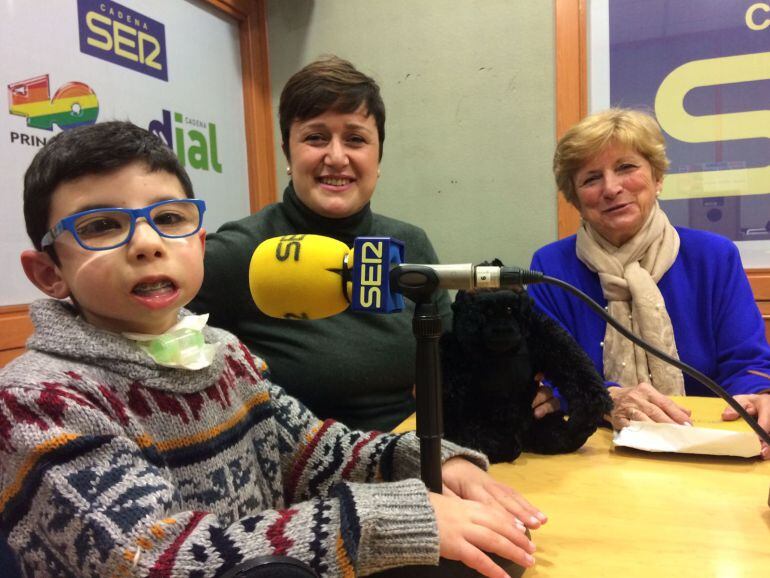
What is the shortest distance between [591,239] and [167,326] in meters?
1.32

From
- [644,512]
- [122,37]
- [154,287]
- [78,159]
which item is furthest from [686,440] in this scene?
[122,37]

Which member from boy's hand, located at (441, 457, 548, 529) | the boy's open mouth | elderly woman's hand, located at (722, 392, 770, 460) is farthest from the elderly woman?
the boy's open mouth

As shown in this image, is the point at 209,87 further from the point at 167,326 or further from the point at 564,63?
the point at 167,326

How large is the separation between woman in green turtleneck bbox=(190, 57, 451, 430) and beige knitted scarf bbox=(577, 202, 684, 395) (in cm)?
53

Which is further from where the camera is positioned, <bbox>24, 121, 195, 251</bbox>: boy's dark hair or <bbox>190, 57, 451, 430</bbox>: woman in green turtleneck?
<bbox>190, 57, 451, 430</bbox>: woman in green turtleneck

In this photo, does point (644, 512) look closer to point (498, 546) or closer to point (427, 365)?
point (498, 546)

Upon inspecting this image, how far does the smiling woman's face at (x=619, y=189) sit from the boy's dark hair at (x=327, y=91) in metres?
0.71

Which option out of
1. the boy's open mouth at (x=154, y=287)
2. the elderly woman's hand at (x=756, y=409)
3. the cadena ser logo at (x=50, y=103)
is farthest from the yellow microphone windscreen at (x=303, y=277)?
the cadena ser logo at (x=50, y=103)

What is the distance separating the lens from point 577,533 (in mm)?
704

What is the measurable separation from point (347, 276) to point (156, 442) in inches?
11.3

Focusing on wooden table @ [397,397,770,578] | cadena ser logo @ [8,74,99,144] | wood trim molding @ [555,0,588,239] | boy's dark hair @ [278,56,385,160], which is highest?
wood trim molding @ [555,0,588,239]

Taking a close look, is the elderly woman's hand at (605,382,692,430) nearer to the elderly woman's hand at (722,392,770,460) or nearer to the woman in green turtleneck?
the elderly woman's hand at (722,392,770,460)

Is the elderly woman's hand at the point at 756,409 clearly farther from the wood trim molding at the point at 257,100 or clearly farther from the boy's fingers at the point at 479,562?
the wood trim molding at the point at 257,100

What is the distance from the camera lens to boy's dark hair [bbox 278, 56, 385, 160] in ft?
4.24
